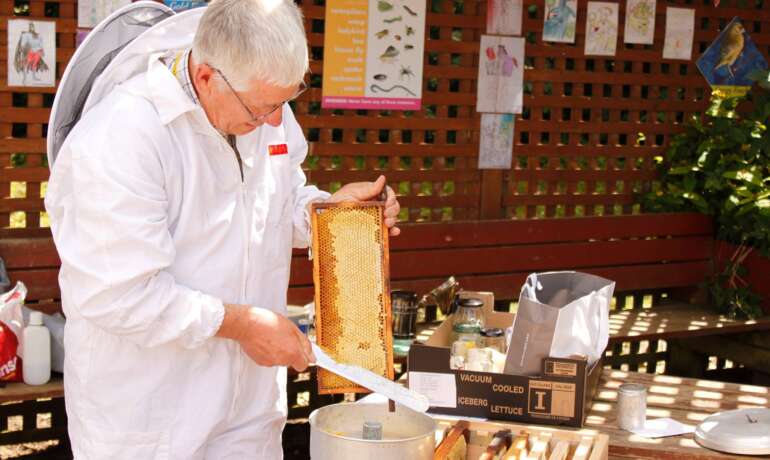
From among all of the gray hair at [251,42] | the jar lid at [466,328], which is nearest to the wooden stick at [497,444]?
the jar lid at [466,328]

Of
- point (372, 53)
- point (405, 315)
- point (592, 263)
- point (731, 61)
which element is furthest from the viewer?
point (731, 61)

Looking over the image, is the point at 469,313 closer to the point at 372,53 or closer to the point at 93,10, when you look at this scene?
the point at 372,53

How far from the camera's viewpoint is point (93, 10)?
4.87 m

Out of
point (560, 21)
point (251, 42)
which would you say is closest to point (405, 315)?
point (560, 21)

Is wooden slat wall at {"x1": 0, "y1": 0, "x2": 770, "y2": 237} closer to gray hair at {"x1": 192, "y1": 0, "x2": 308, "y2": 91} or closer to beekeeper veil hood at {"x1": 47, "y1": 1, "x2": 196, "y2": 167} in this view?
beekeeper veil hood at {"x1": 47, "y1": 1, "x2": 196, "y2": 167}

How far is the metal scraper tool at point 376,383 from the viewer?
244 cm

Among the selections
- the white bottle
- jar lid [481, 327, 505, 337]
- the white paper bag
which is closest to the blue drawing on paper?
jar lid [481, 327, 505, 337]

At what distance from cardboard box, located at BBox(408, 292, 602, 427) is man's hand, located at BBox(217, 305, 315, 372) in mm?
809

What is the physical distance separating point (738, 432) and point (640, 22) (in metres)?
3.82

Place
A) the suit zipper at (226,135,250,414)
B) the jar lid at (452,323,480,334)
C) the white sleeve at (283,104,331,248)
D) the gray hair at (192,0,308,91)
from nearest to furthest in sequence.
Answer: the gray hair at (192,0,308,91)
the suit zipper at (226,135,250,414)
the white sleeve at (283,104,331,248)
the jar lid at (452,323,480,334)

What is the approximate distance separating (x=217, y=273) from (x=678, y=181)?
4.77m

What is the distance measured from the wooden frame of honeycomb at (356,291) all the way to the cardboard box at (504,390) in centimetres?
43

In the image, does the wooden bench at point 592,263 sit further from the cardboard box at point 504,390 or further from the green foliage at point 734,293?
the cardboard box at point 504,390

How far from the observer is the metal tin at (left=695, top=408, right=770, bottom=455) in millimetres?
3189
